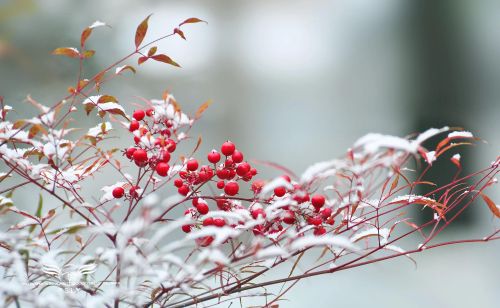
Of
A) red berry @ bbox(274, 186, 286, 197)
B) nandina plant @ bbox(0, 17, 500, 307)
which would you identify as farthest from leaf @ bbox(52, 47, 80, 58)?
red berry @ bbox(274, 186, 286, 197)

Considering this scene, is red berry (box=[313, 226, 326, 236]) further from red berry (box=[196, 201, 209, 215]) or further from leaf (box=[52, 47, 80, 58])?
leaf (box=[52, 47, 80, 58])

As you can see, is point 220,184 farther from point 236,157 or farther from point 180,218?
point 180,218

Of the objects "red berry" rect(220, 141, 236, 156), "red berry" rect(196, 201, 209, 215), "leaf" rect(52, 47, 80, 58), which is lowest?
"red berry" rect(196, 201, 209, 215)

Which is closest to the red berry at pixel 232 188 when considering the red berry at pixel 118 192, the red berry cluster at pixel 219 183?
the red berry cluster at pixel 219 183

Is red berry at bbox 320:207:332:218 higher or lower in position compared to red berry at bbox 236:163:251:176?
lower

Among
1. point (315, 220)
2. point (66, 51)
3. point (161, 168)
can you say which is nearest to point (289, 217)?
point (315, 220)

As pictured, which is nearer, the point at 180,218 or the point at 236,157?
the point at 180,218

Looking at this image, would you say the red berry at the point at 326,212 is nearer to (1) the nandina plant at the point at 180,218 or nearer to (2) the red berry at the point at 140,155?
(1) the nandina plant at the point at 180,218

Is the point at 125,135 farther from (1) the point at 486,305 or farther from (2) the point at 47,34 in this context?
(1) the point at 486,305

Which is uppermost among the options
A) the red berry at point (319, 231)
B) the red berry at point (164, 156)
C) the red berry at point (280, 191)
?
the red berry at point (164, 156)
